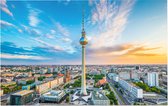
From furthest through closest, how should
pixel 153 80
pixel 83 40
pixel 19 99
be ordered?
1. pixel 153 80
2. pixel 83 40
3. pixel 19 99

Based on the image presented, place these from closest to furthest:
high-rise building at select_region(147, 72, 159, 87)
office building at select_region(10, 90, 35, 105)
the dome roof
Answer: office building at select_region(10, 90, 35, 105) → the dome roof → high-rise building at select_region(147, 72, 159, 87)

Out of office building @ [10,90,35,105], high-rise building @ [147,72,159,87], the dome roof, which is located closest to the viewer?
office building @ [10,90,35,105]

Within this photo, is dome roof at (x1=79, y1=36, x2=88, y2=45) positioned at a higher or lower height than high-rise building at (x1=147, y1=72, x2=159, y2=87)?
higher

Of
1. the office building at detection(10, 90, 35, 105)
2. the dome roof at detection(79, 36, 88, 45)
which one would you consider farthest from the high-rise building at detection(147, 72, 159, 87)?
the office building at detection(10, 90, 35, 105)

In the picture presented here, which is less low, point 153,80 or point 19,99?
point 153,80

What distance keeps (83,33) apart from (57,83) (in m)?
3.77

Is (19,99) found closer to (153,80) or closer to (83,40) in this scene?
(83,40)

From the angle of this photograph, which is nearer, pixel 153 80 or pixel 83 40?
pixel 83 40

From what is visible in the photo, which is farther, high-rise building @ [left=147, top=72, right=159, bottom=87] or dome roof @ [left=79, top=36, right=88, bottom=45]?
high-rise building @ [left=147, top=72, right=159, bottom=87]

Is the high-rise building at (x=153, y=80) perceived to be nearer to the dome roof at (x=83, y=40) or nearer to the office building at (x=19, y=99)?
the dome roof at (x=83, y=40)

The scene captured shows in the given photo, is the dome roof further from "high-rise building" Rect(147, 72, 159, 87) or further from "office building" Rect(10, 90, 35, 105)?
"high-rise building" Rect(147, 72, 159, 87)

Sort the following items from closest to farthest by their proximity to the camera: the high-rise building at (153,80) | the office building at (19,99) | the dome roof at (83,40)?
the office building at (19,99), the dome roof at (83,40), the high-rise building at (153,80)

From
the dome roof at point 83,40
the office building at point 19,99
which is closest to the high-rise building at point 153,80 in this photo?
the dome roof at point 83,40

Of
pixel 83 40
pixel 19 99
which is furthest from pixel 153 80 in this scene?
pixel 19 99
